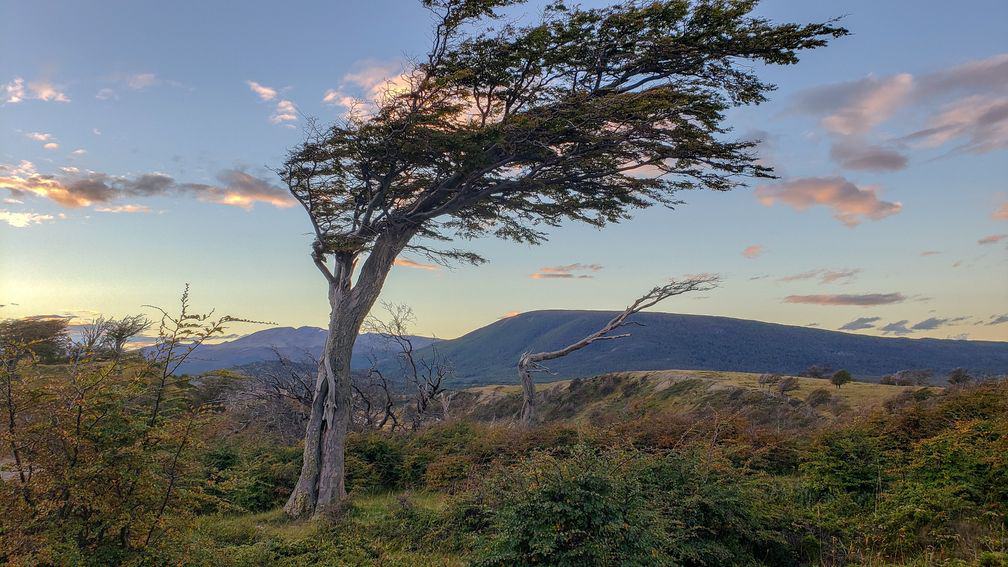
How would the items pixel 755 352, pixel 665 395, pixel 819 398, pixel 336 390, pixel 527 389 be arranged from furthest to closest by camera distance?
→ pixel 755 352
pixel 665 395
pixel 819 398
pixel 527 389
pixel 336 390

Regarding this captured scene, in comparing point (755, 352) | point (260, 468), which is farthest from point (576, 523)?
point (755, 352)

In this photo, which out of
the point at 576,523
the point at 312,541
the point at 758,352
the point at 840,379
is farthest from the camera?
the point at 758,352

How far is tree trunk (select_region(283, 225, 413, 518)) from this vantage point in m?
12.2

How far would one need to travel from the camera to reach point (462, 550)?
842 cm

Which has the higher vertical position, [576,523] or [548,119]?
[548,119]

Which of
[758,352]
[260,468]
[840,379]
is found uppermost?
[260,468]

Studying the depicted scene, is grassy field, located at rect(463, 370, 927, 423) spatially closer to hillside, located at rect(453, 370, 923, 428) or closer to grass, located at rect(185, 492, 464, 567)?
hillside, located at rect(453, 370, 923, 428)

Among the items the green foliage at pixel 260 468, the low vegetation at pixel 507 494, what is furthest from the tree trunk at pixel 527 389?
the green foliage at pixel 260 468

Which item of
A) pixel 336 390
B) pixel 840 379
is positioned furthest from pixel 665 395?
pixel 336 390

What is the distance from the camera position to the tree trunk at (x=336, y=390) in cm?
1216

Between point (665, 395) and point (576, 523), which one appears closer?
point (576, 523)

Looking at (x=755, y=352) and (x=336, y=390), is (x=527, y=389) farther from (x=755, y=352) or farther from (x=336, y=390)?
(x=755, y=352)

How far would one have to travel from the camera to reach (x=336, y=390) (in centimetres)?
1252

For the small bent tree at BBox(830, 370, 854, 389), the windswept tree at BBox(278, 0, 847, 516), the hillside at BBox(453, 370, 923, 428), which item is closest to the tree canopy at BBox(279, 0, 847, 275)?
the windswept tree at BBox(278, 0, 847, 516)
